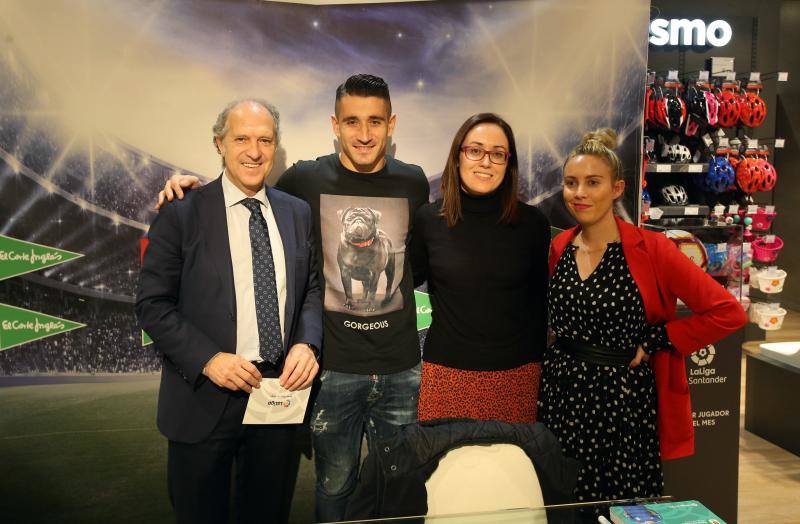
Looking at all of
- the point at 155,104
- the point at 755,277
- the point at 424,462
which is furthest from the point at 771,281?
the point at 155,104

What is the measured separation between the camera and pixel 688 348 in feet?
7.25

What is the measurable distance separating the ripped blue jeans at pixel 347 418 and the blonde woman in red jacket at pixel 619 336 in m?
0.58

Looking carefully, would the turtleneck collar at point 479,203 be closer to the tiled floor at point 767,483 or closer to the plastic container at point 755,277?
the tiled floor at point 767,483

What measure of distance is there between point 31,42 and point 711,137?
592 cm

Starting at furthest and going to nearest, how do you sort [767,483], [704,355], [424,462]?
[767,483], [704,355], [424,462]

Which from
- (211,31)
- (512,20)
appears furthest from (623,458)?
(211,31)

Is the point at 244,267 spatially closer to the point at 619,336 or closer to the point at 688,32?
the point at 619,336

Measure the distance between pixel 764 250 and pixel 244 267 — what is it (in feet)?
19.5

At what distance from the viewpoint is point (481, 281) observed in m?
2.23

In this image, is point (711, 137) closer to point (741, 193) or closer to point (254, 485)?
point (741, 193)

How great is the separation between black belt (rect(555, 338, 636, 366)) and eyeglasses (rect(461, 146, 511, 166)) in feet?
2.43

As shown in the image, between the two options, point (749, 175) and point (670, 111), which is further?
point (749, 175)

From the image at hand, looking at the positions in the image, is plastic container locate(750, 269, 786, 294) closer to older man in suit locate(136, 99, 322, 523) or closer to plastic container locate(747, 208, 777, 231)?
plastic container locate(747, 208, 777, 231)

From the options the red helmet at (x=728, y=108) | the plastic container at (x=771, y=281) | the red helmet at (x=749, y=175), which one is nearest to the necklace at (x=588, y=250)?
the plastic container at (x=771, y=281)
